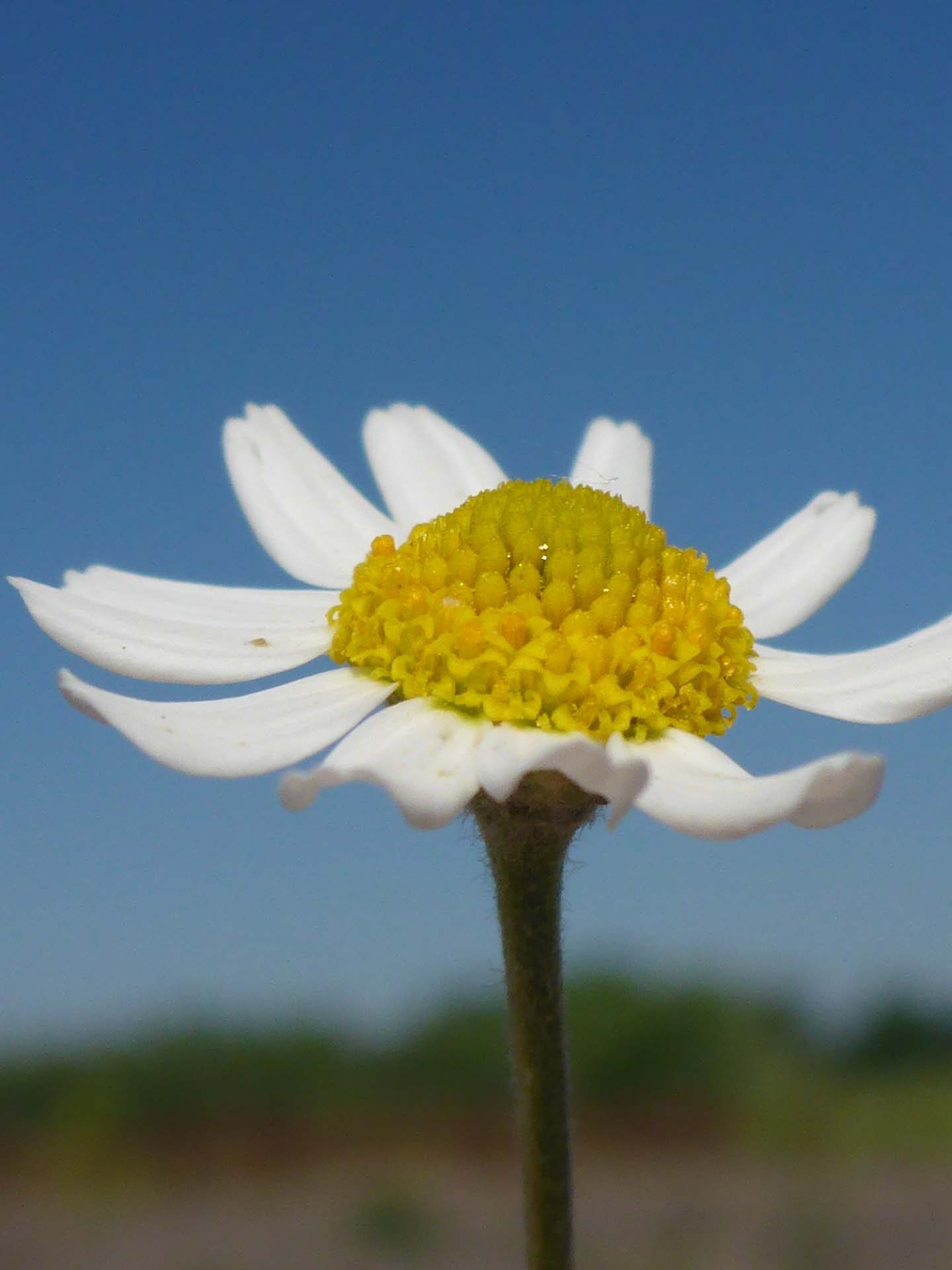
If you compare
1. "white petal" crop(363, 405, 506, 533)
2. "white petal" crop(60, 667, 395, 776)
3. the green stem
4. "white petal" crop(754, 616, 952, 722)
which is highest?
"white petal" crop(363, 405, 506, 533)

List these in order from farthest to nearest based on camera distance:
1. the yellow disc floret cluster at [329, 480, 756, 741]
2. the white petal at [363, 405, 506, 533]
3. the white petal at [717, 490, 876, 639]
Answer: the white petal at [363, 405, 506, 533], the white petal at [717, 490, 876, 639], the yellow disc floret cluster at [329, 480, 756, 741]

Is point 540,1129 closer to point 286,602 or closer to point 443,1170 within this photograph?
point 286,602

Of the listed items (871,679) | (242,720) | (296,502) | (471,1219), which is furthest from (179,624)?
(471,1219)

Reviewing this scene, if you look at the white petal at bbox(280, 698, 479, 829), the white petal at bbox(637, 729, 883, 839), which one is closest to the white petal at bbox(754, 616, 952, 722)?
the white petal at bbox(637, 729, 883, 839)

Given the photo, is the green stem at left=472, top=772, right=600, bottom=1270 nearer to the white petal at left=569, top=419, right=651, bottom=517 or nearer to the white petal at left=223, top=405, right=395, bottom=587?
the white petal at left=223, top=405, right=395, bottom=587

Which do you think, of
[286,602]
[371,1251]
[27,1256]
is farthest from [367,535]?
[27,1256]

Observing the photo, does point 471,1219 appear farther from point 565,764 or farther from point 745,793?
point 565,764

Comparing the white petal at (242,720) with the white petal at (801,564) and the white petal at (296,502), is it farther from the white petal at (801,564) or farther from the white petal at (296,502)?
the white petal at (801,564)
